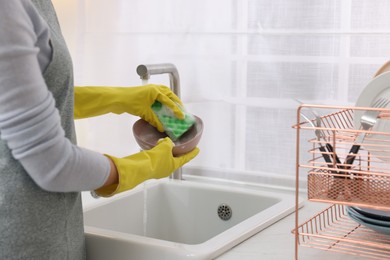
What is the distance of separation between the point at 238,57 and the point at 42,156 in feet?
2.97

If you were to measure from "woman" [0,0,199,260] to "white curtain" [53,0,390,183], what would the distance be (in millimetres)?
541

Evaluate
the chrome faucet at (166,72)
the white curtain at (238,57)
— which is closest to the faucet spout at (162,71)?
the chrome faucet at (166,72)

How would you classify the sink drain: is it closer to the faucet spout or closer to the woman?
the faucet spout

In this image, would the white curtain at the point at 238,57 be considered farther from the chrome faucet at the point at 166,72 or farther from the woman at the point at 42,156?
the woman at the point at 42,156

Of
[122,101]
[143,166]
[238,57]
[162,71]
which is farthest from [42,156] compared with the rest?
[238,57]

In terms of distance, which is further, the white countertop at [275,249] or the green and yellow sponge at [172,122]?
the green and yellow sponge at [172,122]

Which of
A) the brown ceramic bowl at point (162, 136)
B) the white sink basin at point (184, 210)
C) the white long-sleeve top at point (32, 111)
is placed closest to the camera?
the white long-sleeve top at point (32, 111)

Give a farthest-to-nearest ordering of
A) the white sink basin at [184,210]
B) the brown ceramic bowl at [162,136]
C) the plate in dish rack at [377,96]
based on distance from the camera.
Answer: the white sink basin at [184,210] < the brown ceramic bowl at [162,136] < the plate in dish rack at [377,96]

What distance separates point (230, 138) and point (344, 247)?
0.68 m

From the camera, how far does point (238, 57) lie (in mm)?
1734

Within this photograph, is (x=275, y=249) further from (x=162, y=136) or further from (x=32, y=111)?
(x=32, y=111)

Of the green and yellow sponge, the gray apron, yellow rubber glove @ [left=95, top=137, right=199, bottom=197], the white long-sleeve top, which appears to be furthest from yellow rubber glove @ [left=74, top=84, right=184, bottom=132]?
the white long-sleeve top

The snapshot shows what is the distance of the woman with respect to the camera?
89 centimetres

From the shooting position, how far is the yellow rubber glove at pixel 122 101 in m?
1.39
